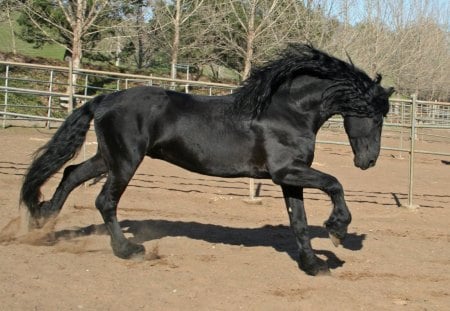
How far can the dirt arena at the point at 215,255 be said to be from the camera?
3.98 meters

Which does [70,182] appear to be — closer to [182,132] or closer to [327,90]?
[182,132]

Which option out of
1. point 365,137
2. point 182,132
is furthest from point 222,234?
point 365,137

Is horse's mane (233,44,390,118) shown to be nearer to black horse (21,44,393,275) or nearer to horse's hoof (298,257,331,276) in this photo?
black horse (21,44,393,275)

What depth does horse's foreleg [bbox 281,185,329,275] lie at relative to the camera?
4738 mm

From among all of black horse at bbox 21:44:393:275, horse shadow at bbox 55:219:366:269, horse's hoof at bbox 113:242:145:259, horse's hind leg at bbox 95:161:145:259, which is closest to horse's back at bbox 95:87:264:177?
black horse at bbox 21:44:393:275

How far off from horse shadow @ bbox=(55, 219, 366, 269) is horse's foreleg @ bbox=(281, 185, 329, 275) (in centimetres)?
48

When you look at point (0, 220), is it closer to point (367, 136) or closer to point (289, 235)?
point (289, 235)

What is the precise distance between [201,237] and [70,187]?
1.47m

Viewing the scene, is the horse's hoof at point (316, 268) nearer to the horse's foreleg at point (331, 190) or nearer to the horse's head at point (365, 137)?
the horse's foreleg at point (331, 190)

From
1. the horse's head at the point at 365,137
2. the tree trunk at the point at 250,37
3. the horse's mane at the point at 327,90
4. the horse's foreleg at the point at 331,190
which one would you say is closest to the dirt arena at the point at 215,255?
the horse's foreleg at the point at 331,190

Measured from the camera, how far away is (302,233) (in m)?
4.91

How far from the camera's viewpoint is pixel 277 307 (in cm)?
386

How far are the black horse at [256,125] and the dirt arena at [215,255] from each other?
448 millimetres

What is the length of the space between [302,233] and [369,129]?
1.06 m
